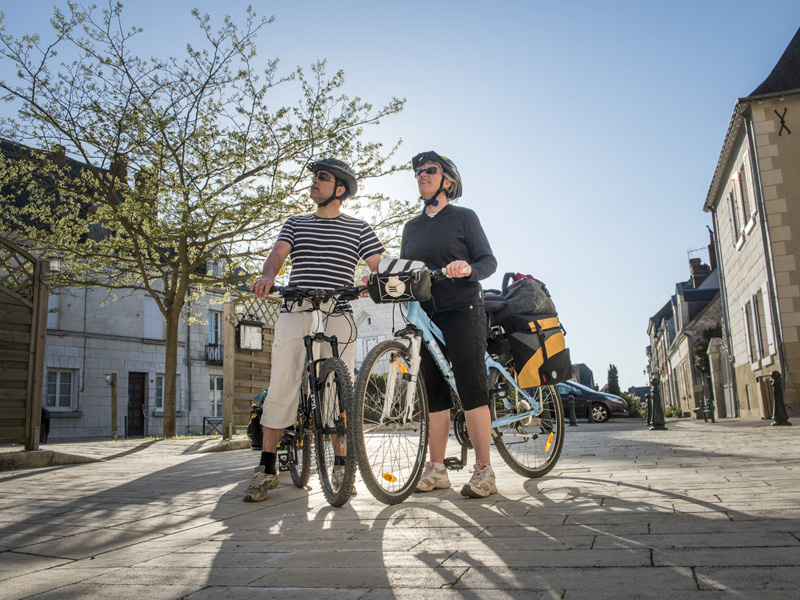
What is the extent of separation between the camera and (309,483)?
4.28 metres

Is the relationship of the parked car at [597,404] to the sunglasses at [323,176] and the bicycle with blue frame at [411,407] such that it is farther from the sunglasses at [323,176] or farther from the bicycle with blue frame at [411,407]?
the sunglasses at [323,176]

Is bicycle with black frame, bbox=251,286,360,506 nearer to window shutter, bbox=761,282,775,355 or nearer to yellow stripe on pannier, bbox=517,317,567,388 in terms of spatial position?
yellow stripe on pannier, bbox=517,317,567,388

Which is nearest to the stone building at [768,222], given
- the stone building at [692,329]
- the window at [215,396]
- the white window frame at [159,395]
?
the stone building at [692,329]

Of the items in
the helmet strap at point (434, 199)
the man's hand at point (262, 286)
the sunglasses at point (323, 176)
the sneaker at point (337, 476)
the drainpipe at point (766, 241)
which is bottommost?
the sneaker at point (337, 476)

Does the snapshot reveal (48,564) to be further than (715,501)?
No

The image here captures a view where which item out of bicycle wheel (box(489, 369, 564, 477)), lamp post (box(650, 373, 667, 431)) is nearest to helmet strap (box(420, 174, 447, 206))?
bicycle wheel (box(489, 369, 564, 477))

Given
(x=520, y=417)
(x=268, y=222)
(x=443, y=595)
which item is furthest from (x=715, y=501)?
(x=268, y=222)

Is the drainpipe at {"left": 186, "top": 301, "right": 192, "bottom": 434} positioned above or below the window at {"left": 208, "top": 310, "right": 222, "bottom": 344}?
below

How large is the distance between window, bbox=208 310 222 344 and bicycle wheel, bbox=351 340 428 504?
29.7m

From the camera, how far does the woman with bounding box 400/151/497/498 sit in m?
→ 3.72

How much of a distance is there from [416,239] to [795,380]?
40.2 feet

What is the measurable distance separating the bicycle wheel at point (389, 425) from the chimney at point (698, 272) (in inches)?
1600

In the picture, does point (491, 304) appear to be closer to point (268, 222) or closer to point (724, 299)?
point (268, 222)

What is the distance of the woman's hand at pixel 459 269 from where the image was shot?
348 centimetres
